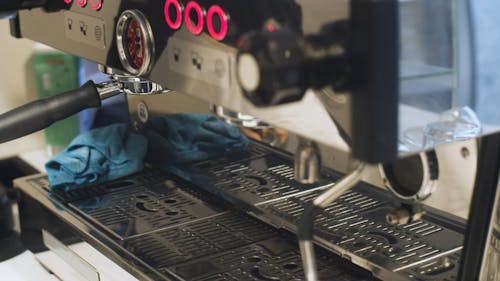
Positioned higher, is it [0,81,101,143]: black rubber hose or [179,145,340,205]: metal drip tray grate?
[0,81,101,143]: black rubber hose

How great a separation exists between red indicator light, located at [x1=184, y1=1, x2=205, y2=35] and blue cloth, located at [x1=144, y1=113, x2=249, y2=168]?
0.34 meters

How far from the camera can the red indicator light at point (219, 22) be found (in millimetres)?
507

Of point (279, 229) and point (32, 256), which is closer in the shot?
point (279, 229)

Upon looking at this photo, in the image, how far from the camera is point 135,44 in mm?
616

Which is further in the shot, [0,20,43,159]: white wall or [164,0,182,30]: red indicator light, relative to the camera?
[0,20,43,159]: white wall

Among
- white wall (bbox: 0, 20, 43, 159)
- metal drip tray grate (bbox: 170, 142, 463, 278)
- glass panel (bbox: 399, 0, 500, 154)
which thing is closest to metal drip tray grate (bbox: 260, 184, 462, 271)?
metal drip tray grate (bbox: 170, 142, 463, 278)

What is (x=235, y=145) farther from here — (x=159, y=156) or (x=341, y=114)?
(x=341, y=114)

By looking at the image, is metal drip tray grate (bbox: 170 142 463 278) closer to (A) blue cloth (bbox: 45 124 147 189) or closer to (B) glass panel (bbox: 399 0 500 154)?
(A) blue cloth (bbox: 45 124 147 189)

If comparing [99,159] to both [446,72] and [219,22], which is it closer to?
[219,22]

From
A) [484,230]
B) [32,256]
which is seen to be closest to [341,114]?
[484,230]

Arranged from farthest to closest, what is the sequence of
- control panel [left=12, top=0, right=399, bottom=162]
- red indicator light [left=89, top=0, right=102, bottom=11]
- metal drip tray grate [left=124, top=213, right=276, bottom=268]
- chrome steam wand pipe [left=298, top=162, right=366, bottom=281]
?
metal drip tray grate [left=124, top=213, right=276, bottom=268], red indicator light [left=89, top=0, right=102, bottom=11], chrome steam wand pipe [left=298, top=162, right=366, bottom=281], control panel [left=12, top=0, right=399, bottom=162]

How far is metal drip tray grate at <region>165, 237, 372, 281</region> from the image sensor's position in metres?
0.73

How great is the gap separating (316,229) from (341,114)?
328 mm

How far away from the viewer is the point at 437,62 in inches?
17.7
